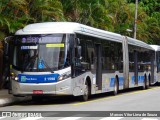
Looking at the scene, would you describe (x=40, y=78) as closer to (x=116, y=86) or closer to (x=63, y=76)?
(x=63, y=76)

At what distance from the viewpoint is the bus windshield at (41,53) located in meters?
17.8

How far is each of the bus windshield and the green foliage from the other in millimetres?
3646

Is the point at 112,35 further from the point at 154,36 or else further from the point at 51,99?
the point at 154,36

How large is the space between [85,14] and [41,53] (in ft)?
52.2

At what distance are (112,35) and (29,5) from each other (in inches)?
189

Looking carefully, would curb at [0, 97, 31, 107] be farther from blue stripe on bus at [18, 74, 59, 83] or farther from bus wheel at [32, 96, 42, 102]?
blue stripe on bus at [18, 74, 59, 83]

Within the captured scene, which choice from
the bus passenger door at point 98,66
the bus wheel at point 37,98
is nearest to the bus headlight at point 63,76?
the bus wheel at point 37,98

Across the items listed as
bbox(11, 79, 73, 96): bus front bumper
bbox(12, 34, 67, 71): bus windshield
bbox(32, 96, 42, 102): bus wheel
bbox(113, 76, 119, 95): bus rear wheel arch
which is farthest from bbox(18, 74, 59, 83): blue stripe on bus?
bbox(113, 76, 119, 95): bus rear wheel arch

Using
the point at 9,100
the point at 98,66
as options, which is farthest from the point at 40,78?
the point at 98,66

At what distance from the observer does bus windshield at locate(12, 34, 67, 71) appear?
17.8m

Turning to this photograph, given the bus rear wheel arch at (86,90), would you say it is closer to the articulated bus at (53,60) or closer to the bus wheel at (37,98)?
the articulated bus at (53,60)

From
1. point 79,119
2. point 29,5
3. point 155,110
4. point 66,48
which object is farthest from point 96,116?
point 29,5

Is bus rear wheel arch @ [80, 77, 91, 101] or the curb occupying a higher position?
bus rear wheel arch @ [80, 77, 91, 101]

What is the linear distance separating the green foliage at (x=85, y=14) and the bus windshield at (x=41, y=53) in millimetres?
3646
